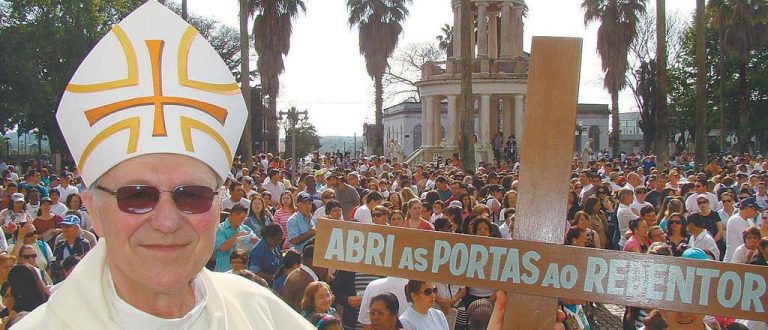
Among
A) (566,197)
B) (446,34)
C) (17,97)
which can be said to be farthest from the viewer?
(446,34)

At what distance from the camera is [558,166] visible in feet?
10.6

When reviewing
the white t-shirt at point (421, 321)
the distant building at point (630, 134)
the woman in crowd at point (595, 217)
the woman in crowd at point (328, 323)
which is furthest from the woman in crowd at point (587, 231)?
the distant building at point (630, 134)

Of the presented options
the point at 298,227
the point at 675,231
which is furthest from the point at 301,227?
the point at 675,231

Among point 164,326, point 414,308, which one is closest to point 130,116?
point 164,326

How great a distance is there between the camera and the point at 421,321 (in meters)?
5.53

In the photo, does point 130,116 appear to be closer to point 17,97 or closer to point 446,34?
point 17,97

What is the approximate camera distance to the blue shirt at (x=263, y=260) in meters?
7.28

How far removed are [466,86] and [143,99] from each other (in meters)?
16.8

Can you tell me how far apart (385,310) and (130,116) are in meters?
3.41

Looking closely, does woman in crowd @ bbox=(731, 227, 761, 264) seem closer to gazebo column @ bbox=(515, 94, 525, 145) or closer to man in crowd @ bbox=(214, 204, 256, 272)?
man in crowd @ bbox=(214, 204, 256, 272)

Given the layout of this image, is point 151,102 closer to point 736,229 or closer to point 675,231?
point 675,231

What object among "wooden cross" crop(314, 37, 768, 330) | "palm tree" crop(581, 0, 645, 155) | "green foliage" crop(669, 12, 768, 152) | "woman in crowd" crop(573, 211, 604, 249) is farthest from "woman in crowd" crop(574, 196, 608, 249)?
"green foliage" crop(669, 12, 768, 152)

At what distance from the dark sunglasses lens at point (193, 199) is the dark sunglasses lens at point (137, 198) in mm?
54

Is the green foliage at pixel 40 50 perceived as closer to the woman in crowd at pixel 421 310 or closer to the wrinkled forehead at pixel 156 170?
the woman in crowd at pixel 421 310
